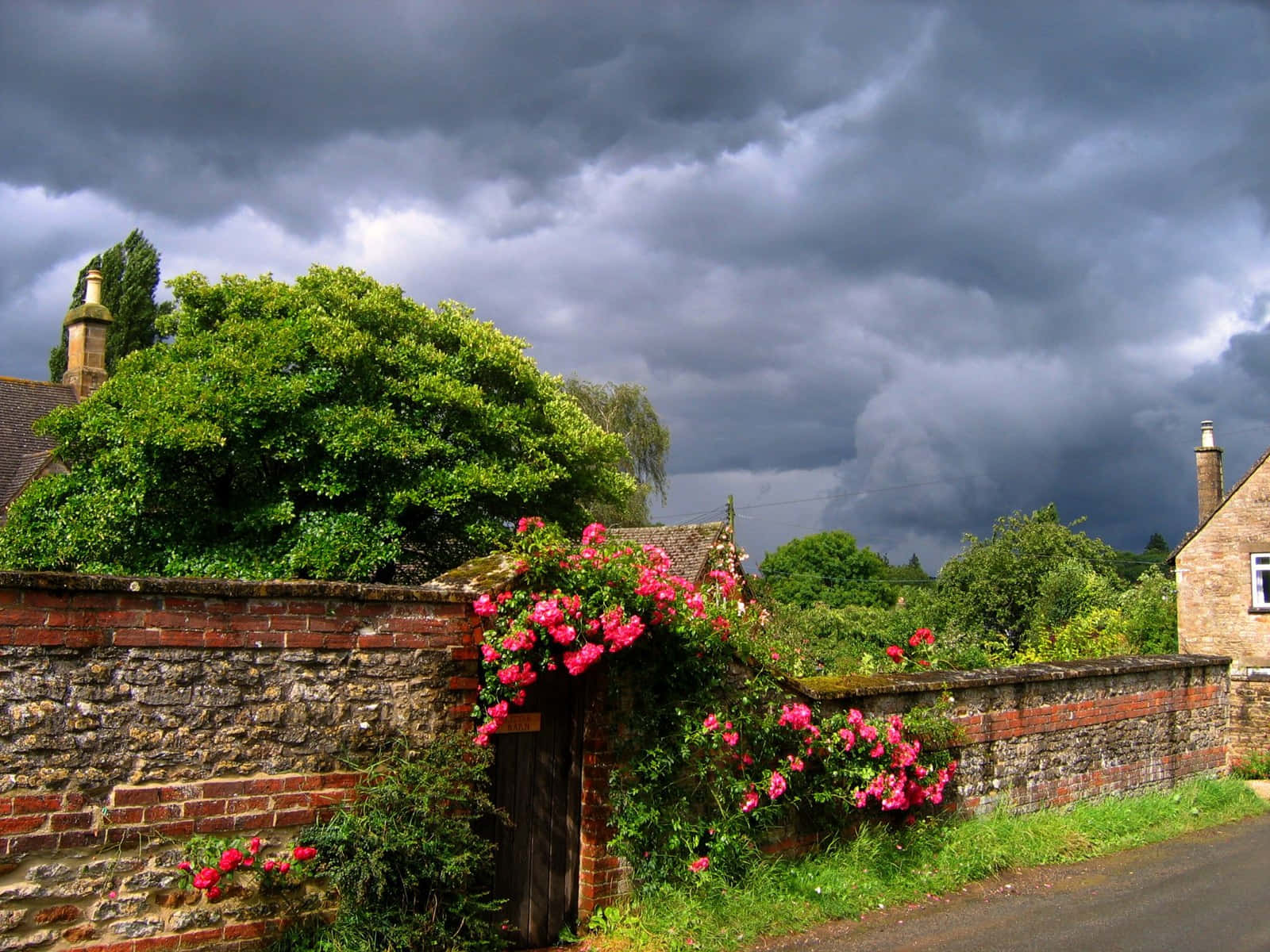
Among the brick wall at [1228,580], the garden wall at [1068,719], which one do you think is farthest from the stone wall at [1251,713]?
the brick wall at [1228,580]

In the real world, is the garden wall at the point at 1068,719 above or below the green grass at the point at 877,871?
above

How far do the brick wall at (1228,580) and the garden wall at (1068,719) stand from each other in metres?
13.8

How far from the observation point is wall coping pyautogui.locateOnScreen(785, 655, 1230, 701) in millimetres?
8242

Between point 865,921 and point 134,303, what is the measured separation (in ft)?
108

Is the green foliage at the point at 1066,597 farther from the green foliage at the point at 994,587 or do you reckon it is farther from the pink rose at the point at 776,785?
the pink rose at the point at 776,785

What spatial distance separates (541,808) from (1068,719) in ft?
22.9

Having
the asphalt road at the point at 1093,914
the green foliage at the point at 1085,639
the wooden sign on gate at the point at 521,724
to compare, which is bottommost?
the asphalt road at the point at 1093,914

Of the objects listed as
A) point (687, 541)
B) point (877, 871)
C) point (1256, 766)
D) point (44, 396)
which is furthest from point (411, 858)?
point (44, 396)

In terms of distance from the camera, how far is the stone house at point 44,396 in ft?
71.0

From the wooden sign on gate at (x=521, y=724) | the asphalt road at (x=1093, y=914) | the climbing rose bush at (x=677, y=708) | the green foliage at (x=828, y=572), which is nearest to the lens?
the climbing rose bush at (x=677, y=708)

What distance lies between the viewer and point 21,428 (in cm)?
2330

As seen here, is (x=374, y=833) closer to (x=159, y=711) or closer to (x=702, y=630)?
(x=159, y=711)

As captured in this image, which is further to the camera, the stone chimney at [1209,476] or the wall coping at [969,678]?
the stone chimney at [1209,476]

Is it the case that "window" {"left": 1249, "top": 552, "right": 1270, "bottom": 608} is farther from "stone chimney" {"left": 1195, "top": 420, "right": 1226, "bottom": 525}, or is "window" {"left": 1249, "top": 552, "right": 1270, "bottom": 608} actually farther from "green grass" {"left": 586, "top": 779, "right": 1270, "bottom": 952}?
"green grass" {"left": 586, "top": 779, "right": 1270, "bottom": 952}
